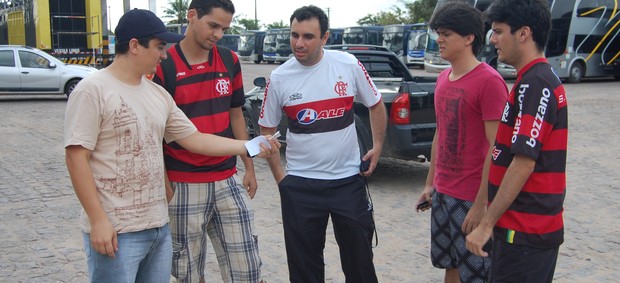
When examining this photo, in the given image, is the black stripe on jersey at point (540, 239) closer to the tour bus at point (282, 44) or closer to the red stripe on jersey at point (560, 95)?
the red stripe on jersey at point (560, 95)

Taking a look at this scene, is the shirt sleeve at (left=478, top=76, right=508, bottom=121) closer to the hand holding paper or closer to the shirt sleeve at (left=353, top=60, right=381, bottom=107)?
the shirt sleeve at (left=353, top=60, right=381, bottom=107)

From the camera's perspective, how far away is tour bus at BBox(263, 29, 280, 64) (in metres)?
49.6

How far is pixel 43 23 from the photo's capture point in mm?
21234

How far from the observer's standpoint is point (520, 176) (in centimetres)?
259

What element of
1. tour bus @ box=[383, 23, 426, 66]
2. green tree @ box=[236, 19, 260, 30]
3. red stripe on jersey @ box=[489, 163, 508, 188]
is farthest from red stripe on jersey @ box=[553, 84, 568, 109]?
green tree @ box=[236, 19, 260, 30]

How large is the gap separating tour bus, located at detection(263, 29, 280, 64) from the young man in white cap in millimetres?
46808

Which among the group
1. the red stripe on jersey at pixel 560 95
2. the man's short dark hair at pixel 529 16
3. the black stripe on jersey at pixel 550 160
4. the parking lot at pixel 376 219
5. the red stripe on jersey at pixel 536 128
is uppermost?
the man's short dark hair at pixel 529 16

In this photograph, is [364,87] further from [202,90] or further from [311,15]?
[202,90]

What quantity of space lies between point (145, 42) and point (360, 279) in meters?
1.90

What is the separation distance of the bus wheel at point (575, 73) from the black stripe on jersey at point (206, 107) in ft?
82.0

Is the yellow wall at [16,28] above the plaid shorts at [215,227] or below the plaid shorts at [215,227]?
above

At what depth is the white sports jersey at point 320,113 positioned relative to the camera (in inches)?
147

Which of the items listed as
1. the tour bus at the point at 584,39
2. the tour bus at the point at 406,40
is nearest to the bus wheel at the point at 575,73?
the tour bus at the point at 584,39

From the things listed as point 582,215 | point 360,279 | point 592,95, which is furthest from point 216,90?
point 592,95
